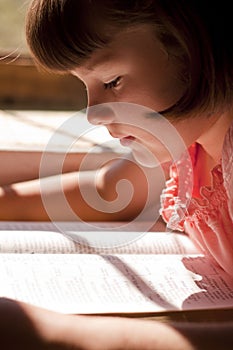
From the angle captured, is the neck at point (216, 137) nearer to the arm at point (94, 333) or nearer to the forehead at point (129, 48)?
the forehead at point (129, 48)

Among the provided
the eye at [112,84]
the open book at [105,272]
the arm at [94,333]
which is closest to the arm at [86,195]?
the open book at [105,272]

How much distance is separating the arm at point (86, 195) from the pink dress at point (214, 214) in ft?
0.28

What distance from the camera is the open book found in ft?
2.30

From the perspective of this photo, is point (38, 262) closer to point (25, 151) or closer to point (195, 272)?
point (195, 272)

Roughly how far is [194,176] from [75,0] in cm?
31

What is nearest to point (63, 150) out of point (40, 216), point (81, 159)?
point (81, 159)

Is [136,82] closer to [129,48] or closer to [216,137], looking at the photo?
[129,48]

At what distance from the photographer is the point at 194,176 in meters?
0.90

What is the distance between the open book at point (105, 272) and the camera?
70 centimetres

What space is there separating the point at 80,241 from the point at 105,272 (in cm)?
9

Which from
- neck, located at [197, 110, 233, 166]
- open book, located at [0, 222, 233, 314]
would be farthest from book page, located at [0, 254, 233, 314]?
neck, located at [197, 110, 233, 166]

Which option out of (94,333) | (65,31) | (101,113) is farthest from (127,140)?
(94,333)

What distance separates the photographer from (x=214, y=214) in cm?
82

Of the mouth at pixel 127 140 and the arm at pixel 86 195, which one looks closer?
the mouth at pixel 127 140
